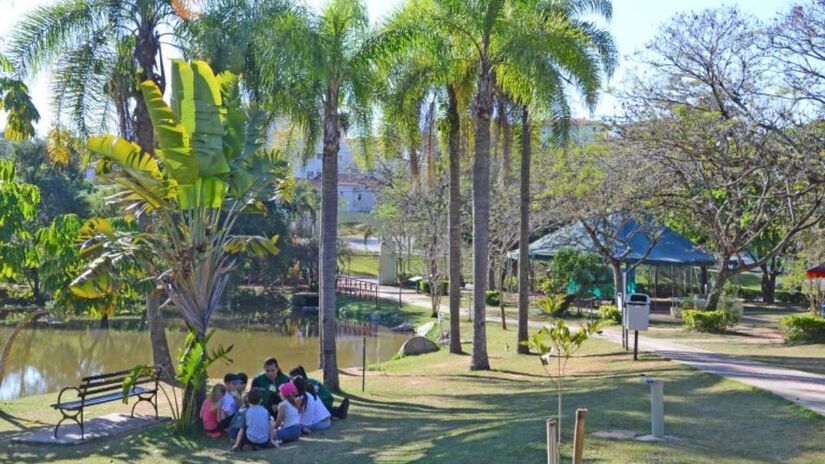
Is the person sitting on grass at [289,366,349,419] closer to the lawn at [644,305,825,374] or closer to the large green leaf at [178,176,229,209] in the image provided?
the large green leaf at [178,176,229,209]

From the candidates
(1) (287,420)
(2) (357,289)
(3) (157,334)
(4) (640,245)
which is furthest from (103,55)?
(2) (357,289)

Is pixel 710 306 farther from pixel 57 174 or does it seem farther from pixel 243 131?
pixel 57 174

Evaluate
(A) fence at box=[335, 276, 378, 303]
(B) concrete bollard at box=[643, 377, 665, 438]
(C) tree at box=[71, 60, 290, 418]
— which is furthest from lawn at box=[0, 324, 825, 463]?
(A) fence at box=[335, 276, 378, 303]

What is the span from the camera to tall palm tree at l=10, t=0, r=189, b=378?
1667 cm

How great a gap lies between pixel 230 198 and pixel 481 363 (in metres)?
8.44

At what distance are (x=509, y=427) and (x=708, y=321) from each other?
17635mm

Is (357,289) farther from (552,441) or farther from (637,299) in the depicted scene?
(552,441)

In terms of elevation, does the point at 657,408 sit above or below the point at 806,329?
below

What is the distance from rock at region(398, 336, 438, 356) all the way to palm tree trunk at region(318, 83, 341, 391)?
9.69 m

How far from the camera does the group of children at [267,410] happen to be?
36.1 ft

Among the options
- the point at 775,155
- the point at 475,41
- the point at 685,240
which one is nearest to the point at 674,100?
the point at 775,155

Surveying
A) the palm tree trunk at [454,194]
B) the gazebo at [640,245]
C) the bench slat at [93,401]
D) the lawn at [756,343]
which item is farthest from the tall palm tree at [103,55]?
the gazebo at [640,245]

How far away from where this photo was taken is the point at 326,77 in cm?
1520

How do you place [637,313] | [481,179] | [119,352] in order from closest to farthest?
1. [637,313]
2. [481,179]
3. [119,352]
